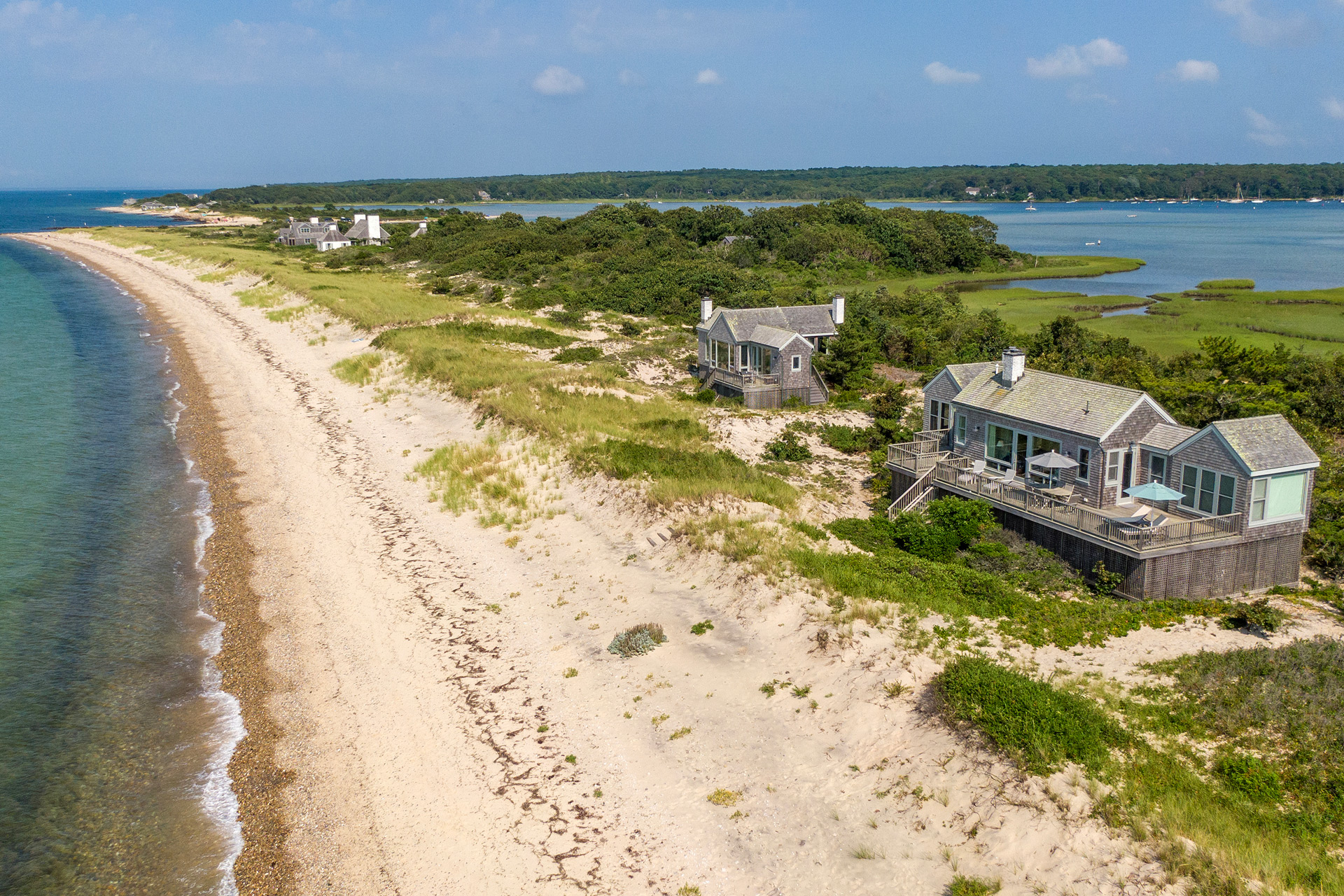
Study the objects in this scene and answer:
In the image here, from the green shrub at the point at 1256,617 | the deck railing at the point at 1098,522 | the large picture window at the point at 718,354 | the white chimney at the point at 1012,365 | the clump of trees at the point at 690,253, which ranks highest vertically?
the clump of trees at the point at 690,253

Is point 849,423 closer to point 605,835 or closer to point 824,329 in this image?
point 824,329

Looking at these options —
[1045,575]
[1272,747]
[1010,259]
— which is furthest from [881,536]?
[1010,259]

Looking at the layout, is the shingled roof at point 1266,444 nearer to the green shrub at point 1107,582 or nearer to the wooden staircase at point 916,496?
the green shrub at point 1107,582

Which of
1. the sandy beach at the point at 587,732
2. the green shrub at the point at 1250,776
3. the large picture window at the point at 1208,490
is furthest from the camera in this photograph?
the large picture window at the point at 1208,490

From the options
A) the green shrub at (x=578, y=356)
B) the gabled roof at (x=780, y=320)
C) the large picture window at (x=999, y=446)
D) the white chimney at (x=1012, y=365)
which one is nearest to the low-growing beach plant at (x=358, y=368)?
the green shrub at (x=578, y=356)

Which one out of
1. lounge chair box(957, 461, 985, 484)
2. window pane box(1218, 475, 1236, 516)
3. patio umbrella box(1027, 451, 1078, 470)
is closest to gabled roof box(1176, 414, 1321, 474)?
window pane box(1218, 475, 1236, 516)

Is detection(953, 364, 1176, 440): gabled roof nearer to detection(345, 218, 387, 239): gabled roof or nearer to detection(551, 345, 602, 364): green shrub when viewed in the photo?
detection(551, 345, 602, 364): green shrub

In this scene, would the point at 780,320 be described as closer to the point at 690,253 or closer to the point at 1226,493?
the point at 1226,493

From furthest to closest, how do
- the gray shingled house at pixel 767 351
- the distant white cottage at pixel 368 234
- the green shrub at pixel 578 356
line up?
1. the distant white cottage at pixel 368 234
2. the green shrub at pixel 578 356
3. the gray shingled house at pixel 767 351
